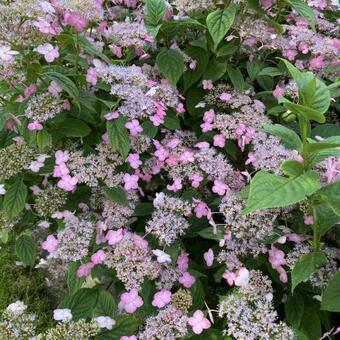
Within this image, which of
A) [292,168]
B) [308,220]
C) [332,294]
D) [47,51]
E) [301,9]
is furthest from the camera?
[301,9]

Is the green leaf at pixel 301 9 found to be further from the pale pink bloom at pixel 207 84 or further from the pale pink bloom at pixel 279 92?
the pale pink bloom at pixel 207 84

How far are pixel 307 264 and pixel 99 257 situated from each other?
2.02 feet

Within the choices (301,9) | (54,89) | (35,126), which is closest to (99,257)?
(35,126)

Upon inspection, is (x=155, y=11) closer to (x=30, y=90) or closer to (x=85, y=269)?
(x=30, y=90)

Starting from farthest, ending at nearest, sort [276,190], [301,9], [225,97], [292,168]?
[225,97] < [301,9] < [292,168] < [276,190]

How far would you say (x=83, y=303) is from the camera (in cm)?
156

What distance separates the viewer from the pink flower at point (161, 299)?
146 centimetres

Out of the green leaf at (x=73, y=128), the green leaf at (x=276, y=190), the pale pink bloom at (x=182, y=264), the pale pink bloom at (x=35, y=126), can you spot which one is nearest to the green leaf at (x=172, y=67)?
the green leaf at (x=73, y=128)

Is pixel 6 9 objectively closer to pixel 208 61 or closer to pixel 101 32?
pixel 101 32

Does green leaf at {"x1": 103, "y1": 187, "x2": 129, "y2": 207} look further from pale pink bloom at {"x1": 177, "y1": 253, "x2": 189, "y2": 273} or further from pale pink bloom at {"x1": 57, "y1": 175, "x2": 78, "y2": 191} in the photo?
pale pink bloom at {"x1": 177, "y1": 253, "x2": 189, "y2": 273}

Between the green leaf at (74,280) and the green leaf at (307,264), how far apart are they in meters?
0.69

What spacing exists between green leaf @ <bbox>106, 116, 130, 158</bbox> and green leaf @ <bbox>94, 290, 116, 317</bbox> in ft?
1.49

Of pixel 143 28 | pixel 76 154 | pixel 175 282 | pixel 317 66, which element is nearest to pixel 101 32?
pixel 143 28

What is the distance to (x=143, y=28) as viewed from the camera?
1812 mm
